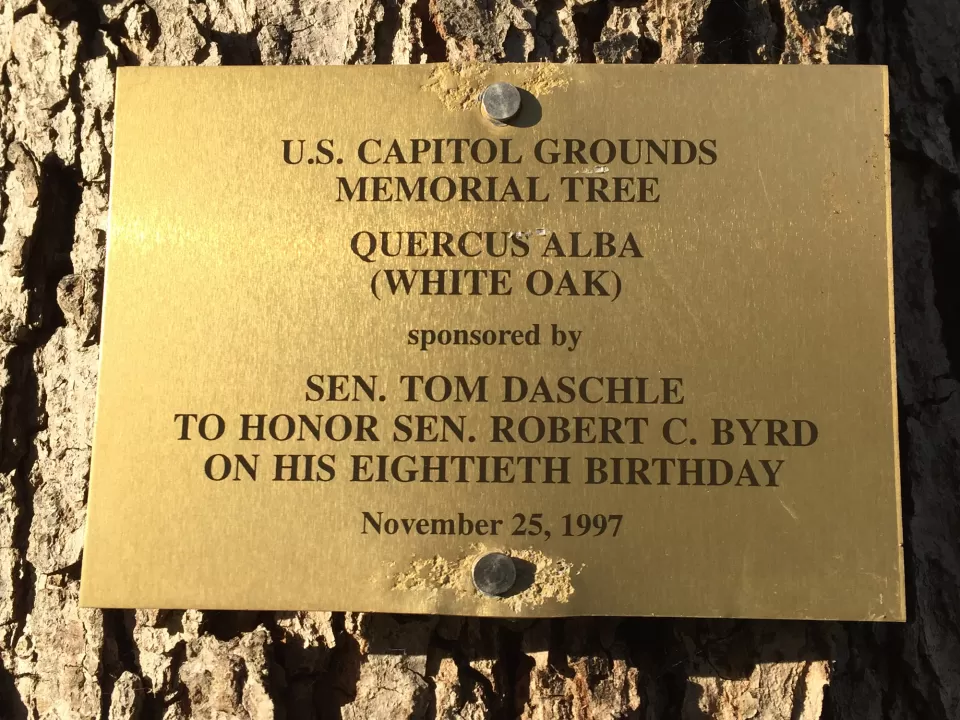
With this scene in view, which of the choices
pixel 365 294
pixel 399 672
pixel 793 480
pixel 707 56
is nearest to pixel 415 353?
pixel 365 294

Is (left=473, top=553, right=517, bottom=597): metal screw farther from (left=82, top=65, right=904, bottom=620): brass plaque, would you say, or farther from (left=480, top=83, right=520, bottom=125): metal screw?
(left=480, top=83, right=520, bottom=125): metal screw

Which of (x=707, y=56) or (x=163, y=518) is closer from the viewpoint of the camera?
(x=163, y=518)

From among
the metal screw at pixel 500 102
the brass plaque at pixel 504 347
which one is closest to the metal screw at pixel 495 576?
the brass plaque at pixel 504 347

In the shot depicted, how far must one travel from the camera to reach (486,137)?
1.47 meters

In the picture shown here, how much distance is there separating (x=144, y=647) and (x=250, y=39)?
1031mm

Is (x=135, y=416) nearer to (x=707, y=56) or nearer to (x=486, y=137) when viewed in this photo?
(x=486, y=137)

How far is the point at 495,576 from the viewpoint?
4.45 feet

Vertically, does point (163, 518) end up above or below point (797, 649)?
above

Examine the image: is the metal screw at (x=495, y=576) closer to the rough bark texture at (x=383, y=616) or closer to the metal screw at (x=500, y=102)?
the rough bark texture at (x=383, y=616)

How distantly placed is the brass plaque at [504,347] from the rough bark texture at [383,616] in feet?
0.29

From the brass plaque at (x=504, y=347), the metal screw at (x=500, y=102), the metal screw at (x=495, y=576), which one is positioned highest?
the metal screw at (x=500, y=102)

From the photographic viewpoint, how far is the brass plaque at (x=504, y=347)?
1369 mm

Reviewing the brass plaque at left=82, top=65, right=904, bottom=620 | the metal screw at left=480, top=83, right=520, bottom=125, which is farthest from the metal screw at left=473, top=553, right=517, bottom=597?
the metal screw at left=480, top=83, right=520, bottom=125

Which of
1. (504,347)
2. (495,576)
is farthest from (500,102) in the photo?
(495,576)
